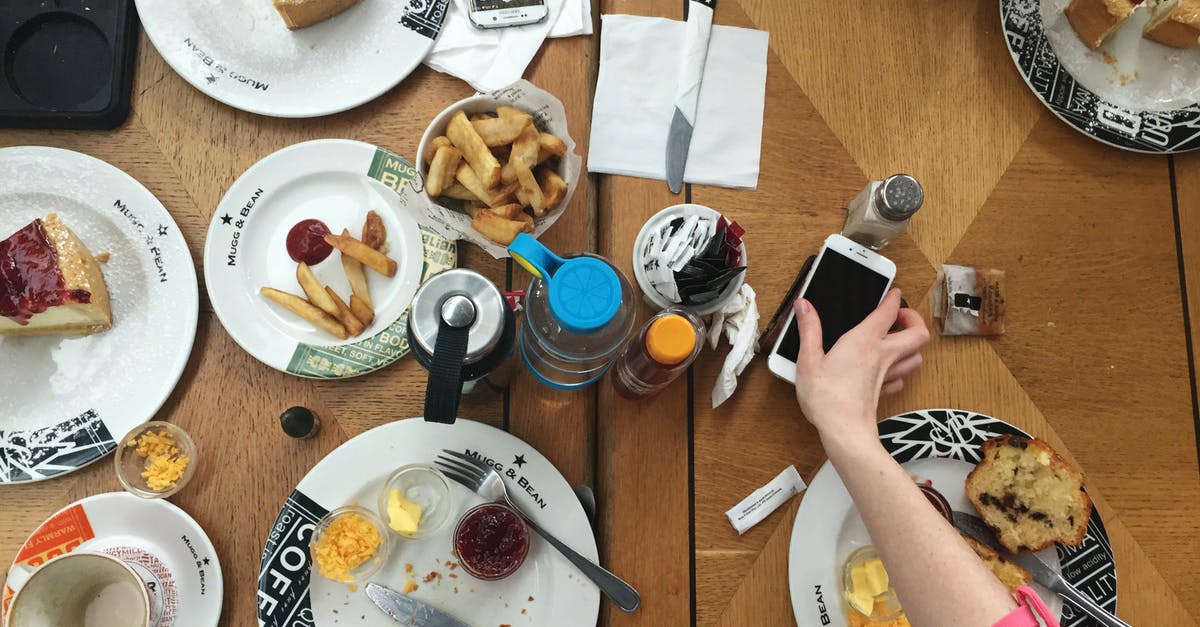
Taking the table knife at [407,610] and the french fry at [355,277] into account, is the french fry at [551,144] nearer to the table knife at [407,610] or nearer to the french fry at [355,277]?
the french fry at [355,277]

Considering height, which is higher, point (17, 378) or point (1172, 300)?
point (1172, 300)

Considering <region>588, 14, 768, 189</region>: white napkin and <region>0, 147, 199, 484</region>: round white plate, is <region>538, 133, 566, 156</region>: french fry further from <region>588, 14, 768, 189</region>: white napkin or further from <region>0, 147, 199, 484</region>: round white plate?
<region>0, 147, 199, 484</region>: round white plate

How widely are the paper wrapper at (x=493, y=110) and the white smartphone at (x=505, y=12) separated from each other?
217mm

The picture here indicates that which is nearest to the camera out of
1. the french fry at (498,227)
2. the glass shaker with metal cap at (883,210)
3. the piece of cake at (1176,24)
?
the french fry at (498,227)

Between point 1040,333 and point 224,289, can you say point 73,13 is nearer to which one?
point 224,289

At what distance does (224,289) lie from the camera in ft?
3.58

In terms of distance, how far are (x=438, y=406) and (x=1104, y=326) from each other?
1201mm

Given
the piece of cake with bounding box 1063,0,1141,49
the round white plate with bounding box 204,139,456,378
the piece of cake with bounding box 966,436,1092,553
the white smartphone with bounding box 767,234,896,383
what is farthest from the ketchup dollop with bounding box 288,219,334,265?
the piece of cake with bounding box 1063,0,1141,49

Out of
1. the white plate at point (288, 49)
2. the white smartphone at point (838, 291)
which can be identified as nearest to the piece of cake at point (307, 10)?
the white plate at point (288, 49)

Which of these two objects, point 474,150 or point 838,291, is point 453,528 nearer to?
point 474,150

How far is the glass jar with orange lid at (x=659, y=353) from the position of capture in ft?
3.03

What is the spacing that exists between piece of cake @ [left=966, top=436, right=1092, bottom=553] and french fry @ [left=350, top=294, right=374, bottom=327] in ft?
3.41

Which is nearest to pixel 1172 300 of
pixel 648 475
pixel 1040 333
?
pixel 1040 333

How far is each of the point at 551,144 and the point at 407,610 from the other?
2.52 feet
